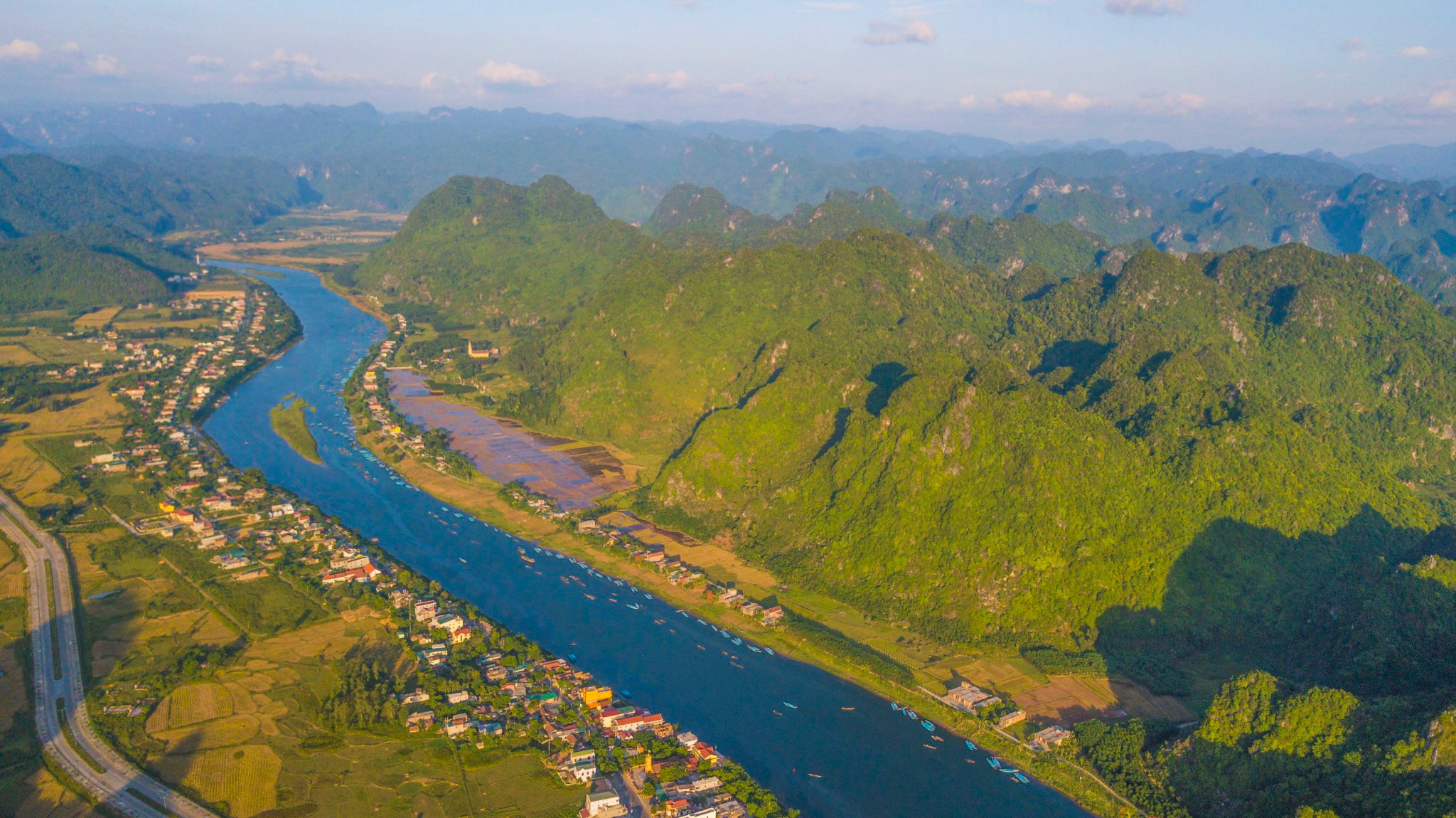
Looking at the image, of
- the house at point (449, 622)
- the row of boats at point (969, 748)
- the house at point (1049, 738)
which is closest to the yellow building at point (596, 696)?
the house at point (449, 622)

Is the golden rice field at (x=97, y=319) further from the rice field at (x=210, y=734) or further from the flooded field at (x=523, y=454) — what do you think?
the rice field at (x=210, y=734)

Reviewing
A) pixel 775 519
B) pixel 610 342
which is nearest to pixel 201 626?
pixel 775 519

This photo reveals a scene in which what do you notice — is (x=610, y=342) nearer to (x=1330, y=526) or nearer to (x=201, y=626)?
(x=201, y=626)

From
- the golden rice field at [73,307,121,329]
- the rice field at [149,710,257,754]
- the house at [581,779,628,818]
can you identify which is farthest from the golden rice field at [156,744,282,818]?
the golden rice field at [73,307,121,329]

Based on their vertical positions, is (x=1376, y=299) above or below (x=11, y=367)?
above

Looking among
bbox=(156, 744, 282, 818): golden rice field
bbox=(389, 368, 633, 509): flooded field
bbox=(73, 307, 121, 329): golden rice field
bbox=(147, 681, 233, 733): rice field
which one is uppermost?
bbox=(73, 307, 121, 329): golden rice field

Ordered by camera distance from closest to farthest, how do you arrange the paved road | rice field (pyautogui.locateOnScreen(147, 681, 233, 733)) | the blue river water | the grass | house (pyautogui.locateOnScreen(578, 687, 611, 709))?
the paved road → the blue river water → rice field (pyautogui.locateOnScreen(147, 681, 233, 733)) → house (pyautogui.locateOnScreen(578, 687, 611, 709)) → the grass

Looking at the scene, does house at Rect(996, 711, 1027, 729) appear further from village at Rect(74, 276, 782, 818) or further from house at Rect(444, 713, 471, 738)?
house at Rect(444, 713, 471, 738)
